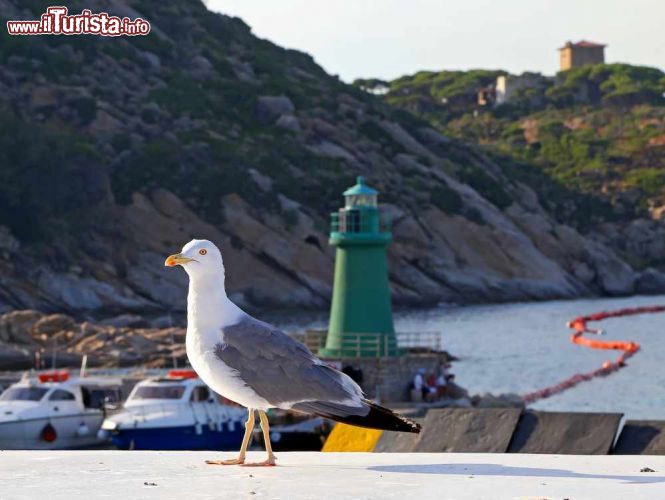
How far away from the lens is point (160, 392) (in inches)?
1261

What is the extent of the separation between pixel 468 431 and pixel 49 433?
2196cm

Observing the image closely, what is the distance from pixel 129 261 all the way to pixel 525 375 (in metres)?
37.0

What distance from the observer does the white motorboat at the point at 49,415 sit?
31.0 m

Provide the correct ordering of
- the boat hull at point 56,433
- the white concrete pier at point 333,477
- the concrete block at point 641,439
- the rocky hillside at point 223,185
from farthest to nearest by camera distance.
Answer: the rocky hillside at point 223,185 < the boat hull at point 56,433 < the concrete block at point 641,439 < the white concrete pier at point 333,477

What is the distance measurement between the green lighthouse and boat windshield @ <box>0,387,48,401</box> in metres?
8.01

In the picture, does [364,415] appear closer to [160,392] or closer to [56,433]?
[160,392]

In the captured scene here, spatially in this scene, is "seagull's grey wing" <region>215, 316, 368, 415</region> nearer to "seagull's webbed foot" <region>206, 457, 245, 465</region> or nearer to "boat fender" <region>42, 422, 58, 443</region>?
"seagull's webbed foot" <region>206, 457, 245, 465</region>

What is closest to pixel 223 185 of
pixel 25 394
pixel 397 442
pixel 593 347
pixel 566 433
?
pixel 593 347

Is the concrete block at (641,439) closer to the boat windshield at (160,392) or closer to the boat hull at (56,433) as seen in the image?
the boat hull at (56,433)

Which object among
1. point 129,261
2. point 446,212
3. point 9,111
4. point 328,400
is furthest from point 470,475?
point 446,212

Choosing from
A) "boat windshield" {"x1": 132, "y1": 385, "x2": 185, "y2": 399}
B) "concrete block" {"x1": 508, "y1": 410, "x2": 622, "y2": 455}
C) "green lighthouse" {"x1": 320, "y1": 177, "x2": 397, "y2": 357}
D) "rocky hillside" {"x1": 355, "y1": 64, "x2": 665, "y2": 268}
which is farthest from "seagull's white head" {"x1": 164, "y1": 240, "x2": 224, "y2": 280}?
"rocky hillside" {"x1": 355, "y1": 64, "x2": 665, "y2": 268}

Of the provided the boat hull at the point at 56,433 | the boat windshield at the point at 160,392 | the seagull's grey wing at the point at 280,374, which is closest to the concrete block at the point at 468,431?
the seagull's grey wing at the point at 280,374

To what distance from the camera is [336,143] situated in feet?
421

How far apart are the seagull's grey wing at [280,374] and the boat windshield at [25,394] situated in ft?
79.8
